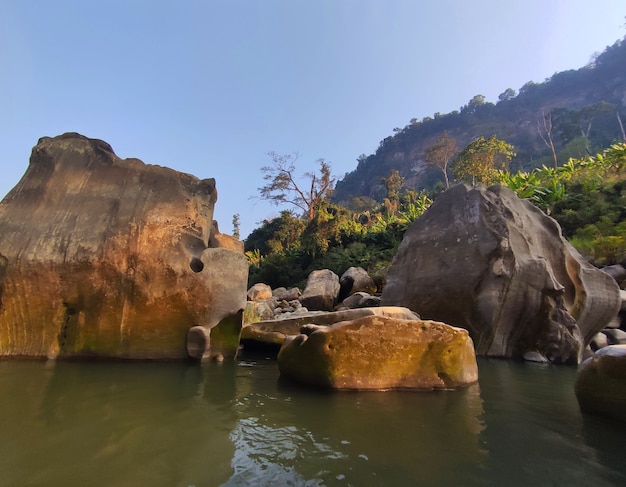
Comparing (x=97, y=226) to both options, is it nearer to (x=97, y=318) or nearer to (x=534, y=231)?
(x=97, y=318)

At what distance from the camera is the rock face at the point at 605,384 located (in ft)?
8.45

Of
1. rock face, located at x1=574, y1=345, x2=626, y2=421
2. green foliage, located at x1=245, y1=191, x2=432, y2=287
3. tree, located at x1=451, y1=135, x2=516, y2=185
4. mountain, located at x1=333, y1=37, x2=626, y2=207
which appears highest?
mountain, located at x1=333, y1=37, x2=626, y2=207

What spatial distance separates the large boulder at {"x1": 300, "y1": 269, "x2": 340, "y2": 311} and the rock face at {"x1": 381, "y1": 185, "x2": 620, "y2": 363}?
3.51m

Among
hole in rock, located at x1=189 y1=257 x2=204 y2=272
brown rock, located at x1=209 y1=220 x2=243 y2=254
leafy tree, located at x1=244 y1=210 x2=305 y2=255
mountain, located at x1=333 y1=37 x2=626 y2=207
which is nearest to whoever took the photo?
hole in rock, located at x1=189 y1=257 x2=204 y2=272

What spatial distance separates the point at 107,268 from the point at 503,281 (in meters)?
5.56

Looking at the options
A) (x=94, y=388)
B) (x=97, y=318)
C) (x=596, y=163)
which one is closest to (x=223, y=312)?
(x=97, y=318)

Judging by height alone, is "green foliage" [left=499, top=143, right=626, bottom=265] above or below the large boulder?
above

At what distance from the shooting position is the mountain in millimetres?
49188

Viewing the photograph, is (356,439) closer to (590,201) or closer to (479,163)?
(590,201)

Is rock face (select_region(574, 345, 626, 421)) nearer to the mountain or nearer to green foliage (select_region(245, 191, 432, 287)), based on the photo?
green foliage (select_region(245, 191, 432, 287))

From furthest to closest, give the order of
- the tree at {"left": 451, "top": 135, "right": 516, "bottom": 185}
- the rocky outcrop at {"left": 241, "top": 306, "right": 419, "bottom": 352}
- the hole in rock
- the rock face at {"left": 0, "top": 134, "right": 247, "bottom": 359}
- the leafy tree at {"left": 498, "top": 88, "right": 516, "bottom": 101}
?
the leafy tree at {"left": 498, "top": 88, "right": 516, "bottom": 101}
the tree at {"left": 451, "top": 135, "right": 516, "bottom": 185}
the rocky outcrop at {"left": 241, "top": 306, "right": 419, "bottom": 352}
the hole in rock
the rock face at {"left": 0, "top": 134, "right": 247, "bottom": 359}

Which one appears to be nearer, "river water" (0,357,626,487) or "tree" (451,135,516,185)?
"river water" (0,357,626,487)

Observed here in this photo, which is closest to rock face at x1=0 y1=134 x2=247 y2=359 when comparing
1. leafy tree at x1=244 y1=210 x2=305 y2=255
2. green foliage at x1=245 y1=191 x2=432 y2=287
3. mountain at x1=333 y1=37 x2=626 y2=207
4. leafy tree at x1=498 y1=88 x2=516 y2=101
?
green foliage at x1=245 y1=191 x2=432 y2=287

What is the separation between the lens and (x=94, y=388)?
10.6ft
